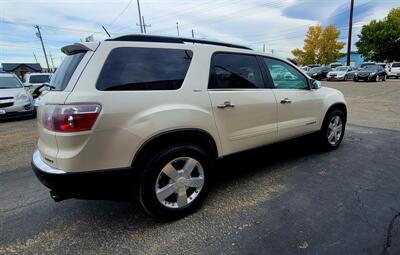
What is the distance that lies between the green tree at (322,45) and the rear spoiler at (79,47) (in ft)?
182

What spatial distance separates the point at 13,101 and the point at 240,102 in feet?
27.9

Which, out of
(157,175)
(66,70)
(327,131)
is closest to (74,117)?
(66,70)

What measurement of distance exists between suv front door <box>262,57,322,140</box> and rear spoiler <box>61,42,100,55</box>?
7.29ft

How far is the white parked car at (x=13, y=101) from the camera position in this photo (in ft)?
28.1

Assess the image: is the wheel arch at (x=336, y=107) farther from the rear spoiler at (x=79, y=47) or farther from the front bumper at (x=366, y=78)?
the front bumper at (x=366, y=78)

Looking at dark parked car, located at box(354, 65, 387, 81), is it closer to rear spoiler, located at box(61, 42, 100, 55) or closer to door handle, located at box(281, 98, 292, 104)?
door handle, located at box(281, 98, 292, 104)

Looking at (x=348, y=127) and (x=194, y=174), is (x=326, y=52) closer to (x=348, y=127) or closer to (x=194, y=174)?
(x=348, y=127)

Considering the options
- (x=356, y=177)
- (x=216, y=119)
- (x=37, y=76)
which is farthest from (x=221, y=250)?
(x=37, y=76)

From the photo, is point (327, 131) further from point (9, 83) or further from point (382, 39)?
point (382, 39)

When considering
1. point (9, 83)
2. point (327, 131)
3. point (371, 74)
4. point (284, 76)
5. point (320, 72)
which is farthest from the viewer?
point (320, 72)

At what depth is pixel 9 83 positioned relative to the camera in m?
9.58

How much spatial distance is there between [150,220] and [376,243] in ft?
6.89

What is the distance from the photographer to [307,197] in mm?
3189

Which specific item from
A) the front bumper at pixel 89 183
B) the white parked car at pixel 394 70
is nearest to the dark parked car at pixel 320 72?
the white parked car at pixel 394 70
